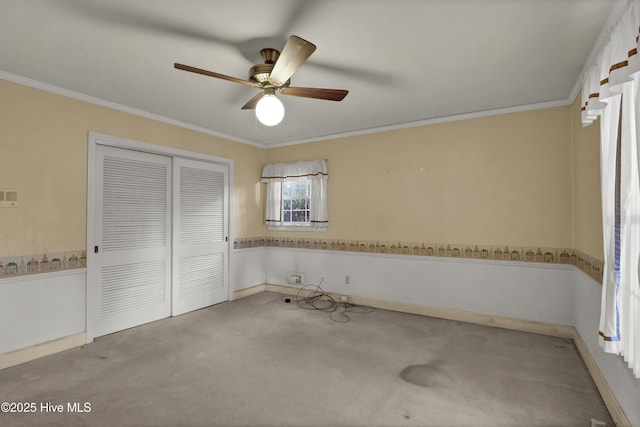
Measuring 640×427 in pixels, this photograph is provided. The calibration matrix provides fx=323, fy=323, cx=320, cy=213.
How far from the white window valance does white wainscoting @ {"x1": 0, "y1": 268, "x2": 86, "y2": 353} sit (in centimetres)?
299

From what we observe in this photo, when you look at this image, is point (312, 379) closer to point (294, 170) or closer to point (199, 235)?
point (199, 235)

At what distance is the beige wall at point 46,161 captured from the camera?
2.94 meters

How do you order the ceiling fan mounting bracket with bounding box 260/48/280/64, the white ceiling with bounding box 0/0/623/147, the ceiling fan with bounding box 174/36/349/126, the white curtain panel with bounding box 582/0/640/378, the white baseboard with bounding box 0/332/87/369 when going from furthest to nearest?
the white baseboard with bounding box 0/332/87/369 < the ceiling fan mounting bracket with bounding box 260/48/280/64 < the ceiling fan with bounding box 174/36/349/126 < the white ceiling with bounding box 0/0/623/147 < the white curtain panel with bounding box 582/0/640/378

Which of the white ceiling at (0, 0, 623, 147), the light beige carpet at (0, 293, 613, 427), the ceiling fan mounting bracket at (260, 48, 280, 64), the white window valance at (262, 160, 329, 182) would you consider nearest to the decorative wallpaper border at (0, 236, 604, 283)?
the light beige carpet at (0, 293, 613, 427)

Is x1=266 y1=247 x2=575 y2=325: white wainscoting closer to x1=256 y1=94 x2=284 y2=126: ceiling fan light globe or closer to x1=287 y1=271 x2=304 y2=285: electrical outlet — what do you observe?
x1=287 y1=271 x2=304 y2=285: electrical outlet

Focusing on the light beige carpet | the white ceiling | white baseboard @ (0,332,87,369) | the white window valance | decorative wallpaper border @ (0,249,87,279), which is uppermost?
the white ceiling

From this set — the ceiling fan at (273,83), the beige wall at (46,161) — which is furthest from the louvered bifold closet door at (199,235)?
the ceiling fan at (273,83)

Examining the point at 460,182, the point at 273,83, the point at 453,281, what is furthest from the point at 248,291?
the point at 273,83

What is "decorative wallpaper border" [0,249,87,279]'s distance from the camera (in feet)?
9.62

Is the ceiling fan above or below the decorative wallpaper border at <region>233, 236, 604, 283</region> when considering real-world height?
above

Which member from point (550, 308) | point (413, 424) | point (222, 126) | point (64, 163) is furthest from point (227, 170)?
point (550, 308)

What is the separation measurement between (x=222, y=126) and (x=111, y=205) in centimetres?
176

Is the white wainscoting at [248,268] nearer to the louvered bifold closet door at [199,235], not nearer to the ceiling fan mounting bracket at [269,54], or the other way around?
the louvered bifold closet door at [199,235]

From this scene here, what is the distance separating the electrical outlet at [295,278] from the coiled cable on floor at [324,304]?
118mm
